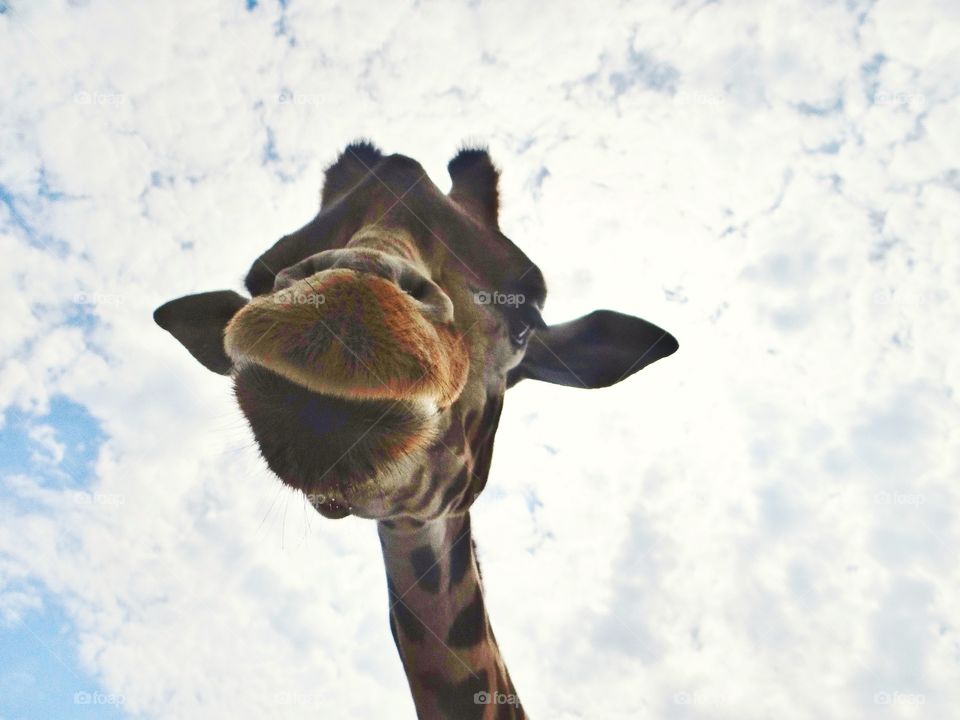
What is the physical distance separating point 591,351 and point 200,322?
2688 millimetres

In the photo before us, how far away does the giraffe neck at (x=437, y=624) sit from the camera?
158 inches

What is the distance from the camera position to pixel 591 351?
423 centimetres

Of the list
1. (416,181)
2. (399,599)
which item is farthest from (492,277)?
(399,599)

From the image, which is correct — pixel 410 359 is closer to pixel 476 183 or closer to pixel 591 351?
pixel 591 351

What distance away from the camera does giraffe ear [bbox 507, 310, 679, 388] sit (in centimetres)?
411

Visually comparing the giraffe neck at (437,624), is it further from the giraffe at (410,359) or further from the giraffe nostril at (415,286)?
the giraffe nostril at (415,286)

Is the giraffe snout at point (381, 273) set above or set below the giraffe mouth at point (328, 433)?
above

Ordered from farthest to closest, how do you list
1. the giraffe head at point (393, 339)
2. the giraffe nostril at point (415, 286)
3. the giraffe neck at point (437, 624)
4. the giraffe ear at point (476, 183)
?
the giraffe ear at point (476, 183), the giraffe neck at point (437, 624), the giraffe nostril at point (415, 286), the giraffe head at point (393, 339)

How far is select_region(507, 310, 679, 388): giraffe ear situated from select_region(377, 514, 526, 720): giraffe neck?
1233 millimetres

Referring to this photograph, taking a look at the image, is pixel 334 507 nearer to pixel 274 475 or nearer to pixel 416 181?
pixel 274 475

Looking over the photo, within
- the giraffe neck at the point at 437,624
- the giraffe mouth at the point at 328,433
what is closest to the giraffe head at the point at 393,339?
the giraffe mouth at the point at 328,433

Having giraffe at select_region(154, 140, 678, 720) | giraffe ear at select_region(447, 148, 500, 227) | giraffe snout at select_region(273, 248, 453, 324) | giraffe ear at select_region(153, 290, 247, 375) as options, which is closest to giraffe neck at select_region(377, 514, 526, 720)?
giraffe at select_region(154, 140, 678, 720)

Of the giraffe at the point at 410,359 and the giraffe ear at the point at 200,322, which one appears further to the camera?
the giraffe ear at the point at 200,322

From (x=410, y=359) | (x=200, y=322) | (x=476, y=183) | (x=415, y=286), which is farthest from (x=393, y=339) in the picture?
(x=476, y=183)
